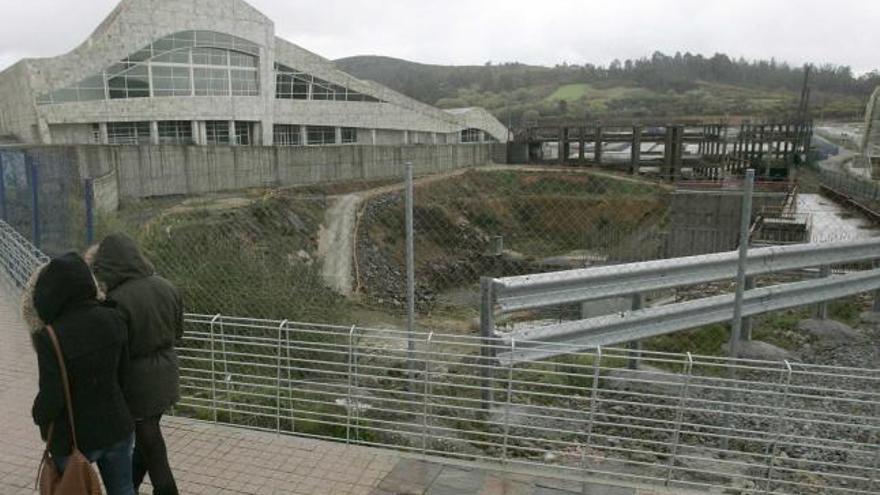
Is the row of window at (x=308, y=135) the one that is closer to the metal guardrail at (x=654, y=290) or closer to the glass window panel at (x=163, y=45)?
the glass window panel at (x=163, y=45)

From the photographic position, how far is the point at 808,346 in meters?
7.03

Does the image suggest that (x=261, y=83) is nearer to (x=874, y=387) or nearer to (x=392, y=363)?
(x=392, y=363)

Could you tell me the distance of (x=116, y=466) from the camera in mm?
3328

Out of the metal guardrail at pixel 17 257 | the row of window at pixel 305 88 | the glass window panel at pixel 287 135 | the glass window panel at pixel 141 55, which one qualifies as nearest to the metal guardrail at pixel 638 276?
the metal guardrail at pixel 17 257

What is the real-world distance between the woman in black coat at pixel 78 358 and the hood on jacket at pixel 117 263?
0.39m

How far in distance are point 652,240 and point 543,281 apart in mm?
12955

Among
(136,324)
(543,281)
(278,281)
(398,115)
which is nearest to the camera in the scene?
(136,324)

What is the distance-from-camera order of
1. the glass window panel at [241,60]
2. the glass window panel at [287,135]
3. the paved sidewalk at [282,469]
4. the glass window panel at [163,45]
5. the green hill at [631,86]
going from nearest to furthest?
the paved sidewalk at [282,469] → the glass window panel at [163,45] → the glass window panel at [241,60] → the glass window panel at [287,135] → the green hill at [631,86]

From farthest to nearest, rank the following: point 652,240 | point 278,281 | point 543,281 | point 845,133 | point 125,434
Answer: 1. point 845,133
2. point 652,240
3. point 278,281
4. point 543,281
5. point 125,434

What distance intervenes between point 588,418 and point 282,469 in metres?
2.32

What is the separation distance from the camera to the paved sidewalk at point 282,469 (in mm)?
4148

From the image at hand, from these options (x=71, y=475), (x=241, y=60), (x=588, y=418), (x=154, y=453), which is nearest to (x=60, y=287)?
(x=71, y=475)

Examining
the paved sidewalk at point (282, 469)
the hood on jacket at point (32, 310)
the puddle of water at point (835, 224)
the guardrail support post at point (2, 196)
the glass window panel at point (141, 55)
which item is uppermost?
the glass window panel at point (141, 55)

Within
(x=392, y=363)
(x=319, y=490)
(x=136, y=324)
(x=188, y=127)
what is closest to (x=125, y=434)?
(x=136, y=324)
